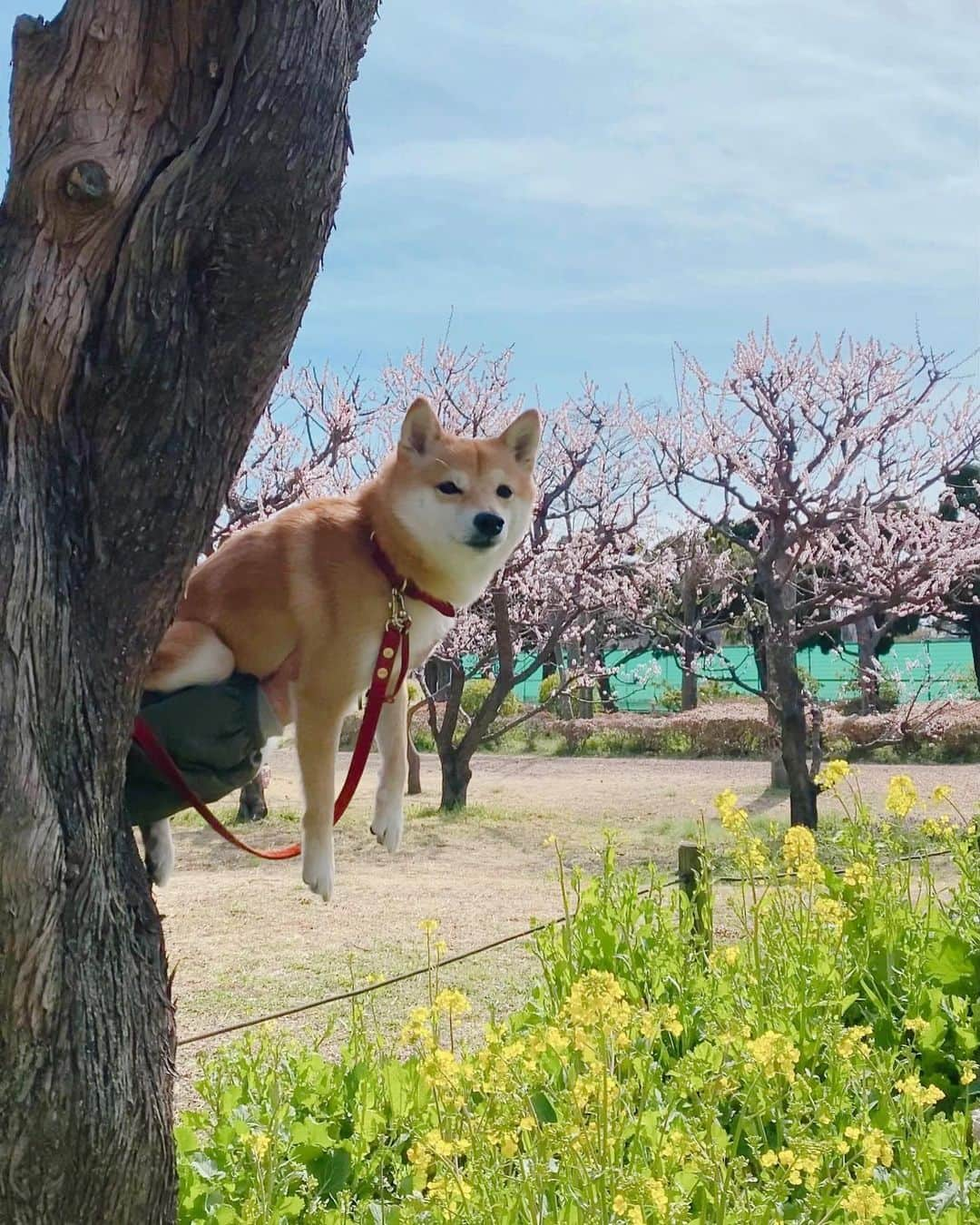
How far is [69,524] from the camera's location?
5.04 feet

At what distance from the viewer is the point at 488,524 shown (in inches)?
90.6

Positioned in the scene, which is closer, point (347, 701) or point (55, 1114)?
point (55, 1114)

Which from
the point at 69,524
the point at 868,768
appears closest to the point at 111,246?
the point at 69,524

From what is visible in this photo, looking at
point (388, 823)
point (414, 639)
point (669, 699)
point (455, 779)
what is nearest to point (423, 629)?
point (414, 639)

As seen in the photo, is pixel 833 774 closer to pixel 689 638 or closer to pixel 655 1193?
pixel 655 1193

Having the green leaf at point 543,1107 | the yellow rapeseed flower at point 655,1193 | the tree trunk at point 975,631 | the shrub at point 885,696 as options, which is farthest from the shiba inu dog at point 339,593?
the tree trunk at point 975,631

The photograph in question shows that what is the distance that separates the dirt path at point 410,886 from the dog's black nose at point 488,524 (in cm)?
166

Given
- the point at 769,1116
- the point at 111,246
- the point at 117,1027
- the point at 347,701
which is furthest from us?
the point at 769,1116

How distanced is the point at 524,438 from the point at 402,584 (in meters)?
0.64

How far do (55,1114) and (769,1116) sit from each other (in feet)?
7.53

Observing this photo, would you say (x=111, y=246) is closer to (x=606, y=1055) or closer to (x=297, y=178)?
(x=297, y=178)

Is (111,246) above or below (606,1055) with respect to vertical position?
above

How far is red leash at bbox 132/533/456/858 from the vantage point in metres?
1.79

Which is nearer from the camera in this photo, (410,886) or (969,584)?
(410,886)
